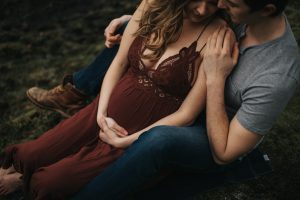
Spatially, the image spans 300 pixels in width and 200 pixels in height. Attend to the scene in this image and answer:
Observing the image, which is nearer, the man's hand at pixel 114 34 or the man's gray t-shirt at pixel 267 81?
the man's gray t-shirt at pixel 267 81

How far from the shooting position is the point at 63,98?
3.02m

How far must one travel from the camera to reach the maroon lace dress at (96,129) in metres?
2.16

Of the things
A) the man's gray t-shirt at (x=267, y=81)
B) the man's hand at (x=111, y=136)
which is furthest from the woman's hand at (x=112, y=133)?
the man's gray t-shirt at (x=267, y=81)

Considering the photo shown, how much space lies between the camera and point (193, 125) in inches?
87.0

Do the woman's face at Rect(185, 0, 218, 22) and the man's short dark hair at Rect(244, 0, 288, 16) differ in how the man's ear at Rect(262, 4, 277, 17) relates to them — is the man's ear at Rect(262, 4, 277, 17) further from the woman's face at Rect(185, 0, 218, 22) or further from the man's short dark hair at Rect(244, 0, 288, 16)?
the woman's face at Rect(185, 0, 218, 22)

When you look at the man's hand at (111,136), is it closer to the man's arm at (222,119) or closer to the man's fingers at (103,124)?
the man's fingers at (103,124)

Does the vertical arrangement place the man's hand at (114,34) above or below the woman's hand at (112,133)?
above

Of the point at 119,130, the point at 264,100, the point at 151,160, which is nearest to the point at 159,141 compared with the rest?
the point at 151,160

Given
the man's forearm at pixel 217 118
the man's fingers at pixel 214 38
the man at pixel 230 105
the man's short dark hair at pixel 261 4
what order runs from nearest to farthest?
1. the man's short dark hair at pixel 261 4
2. the man at pixel 230 105
3. the man's forearm at pixel 217 118
4. the man's fingers at pixel 214 38

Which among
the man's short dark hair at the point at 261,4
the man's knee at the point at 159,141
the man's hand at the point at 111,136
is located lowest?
the man's hand at the point at 111,136

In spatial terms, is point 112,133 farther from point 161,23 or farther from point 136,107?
point 161,23

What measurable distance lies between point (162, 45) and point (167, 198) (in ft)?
2.64

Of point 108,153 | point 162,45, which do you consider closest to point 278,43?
point 162,45

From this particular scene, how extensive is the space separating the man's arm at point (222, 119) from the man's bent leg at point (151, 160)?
0.08m
